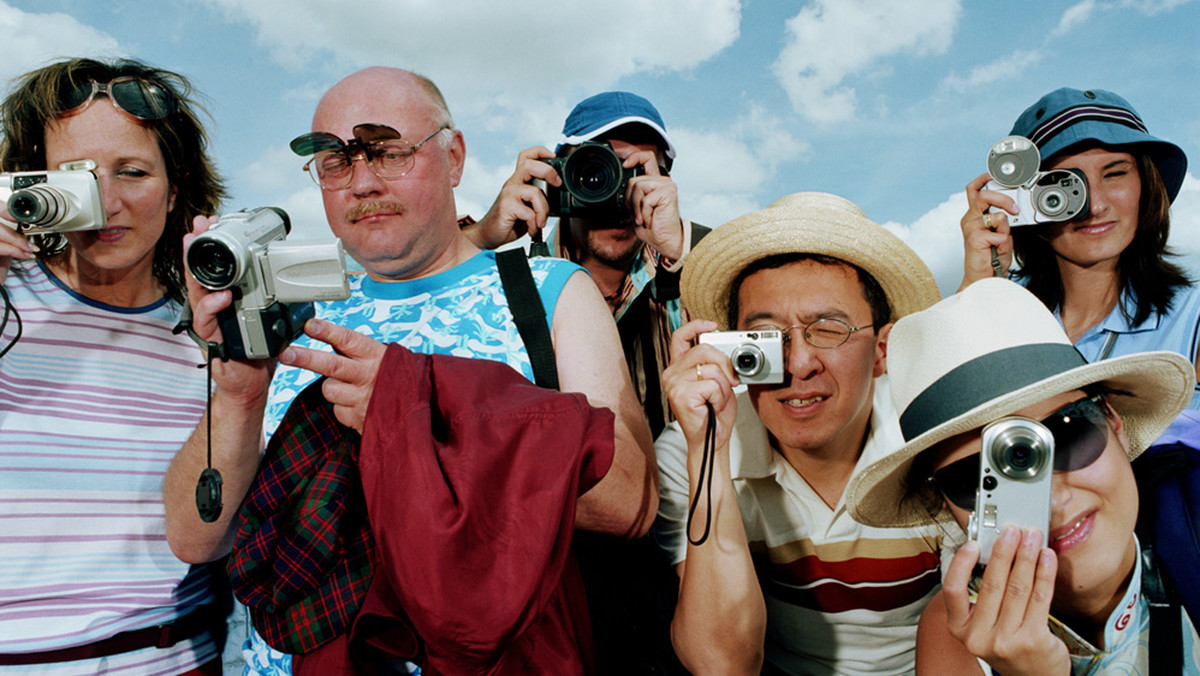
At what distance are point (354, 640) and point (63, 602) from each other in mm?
1070

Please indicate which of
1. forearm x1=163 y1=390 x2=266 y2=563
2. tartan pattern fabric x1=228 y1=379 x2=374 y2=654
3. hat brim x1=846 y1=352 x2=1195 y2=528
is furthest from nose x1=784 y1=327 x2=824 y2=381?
forearm x1=163 y1=390 x2=266 y2=563

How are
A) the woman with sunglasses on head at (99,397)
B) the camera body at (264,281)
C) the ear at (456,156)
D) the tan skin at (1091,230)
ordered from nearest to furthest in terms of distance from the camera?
the camera body at (264,281), the woman with sunglasses on head at (99,397), the ear at (456,156), the tan skin at (1091,230)

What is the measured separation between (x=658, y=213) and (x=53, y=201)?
2.05 metres

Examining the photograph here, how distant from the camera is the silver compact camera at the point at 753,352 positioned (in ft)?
7.43

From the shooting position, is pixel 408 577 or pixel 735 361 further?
pixel 735 361

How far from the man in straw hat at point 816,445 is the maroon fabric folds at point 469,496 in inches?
25.9

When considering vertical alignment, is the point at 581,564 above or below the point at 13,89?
below

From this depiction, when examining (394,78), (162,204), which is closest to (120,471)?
(162,204)

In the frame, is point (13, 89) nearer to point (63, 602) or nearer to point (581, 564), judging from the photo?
point (63, 602)

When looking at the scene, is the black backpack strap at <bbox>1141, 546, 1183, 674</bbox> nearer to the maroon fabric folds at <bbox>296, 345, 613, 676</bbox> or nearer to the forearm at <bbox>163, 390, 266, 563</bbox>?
the maroon fabric folds at <bbox>296, 345, 613, 676</bbox>

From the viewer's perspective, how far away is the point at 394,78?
2.64m

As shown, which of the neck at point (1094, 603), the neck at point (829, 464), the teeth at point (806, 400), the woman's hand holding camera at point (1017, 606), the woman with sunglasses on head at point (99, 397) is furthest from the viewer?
the neck at point (829, 464)

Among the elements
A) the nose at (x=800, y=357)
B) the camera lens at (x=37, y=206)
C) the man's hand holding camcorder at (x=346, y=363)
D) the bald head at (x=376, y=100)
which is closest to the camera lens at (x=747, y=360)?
the nose at (x=800, y=357)

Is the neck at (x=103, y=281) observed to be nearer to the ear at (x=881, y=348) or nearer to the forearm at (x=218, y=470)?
the forearm at (x=218, y=470)
